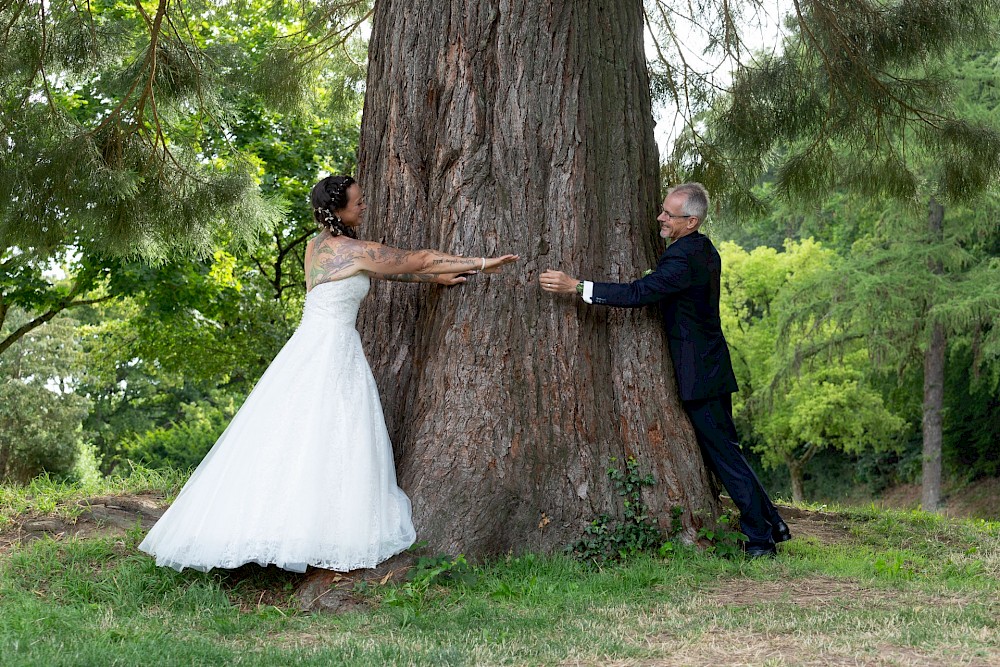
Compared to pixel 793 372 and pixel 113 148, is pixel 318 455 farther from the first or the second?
pixel 793 372

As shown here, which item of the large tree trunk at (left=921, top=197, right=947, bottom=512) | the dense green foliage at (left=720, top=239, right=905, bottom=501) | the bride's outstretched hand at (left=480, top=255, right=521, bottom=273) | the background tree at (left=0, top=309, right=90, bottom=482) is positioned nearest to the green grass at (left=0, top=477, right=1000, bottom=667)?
the bride's outstretched hand at (left=480, top=255, right=521, bottom=273)

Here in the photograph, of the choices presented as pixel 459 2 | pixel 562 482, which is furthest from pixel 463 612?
pixel 459 2

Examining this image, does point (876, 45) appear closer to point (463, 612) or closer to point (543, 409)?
point (543, 409)

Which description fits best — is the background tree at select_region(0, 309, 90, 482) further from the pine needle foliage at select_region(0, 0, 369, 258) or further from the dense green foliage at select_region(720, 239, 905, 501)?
the dense green foliage at select_region(720, 239, 905, 501)

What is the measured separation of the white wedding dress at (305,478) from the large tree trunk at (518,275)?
36 centimetres

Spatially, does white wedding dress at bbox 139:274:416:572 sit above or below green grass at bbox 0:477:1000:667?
above

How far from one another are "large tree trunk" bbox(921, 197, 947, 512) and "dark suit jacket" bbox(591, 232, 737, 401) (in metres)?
Answer: 14.8

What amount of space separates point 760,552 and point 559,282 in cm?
192

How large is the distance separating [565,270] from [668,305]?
2.14 ft

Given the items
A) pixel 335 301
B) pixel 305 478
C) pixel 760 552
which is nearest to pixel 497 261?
pixel 335 301

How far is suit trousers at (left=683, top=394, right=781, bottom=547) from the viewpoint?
528 cm

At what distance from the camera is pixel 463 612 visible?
13.6 feet

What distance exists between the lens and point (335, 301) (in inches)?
197

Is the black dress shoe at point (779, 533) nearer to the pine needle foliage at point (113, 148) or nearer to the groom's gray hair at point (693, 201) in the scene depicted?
the groom's gray hair at point (693, 201)
